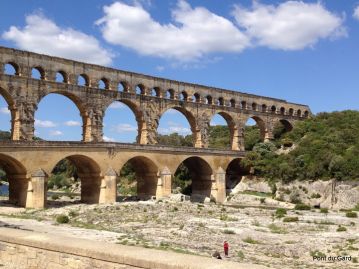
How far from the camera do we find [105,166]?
40312mm

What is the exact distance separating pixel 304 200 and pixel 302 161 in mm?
5456

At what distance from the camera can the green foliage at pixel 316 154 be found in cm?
4644

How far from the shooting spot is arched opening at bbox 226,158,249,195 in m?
55.7

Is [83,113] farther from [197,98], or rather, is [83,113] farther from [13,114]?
[197,98]

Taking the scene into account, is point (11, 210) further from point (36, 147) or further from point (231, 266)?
point (231, 266)

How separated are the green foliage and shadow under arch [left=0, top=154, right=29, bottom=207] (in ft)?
90.7

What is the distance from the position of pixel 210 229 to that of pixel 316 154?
28301 mm

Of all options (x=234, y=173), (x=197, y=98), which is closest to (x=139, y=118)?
(x=197, y=98)

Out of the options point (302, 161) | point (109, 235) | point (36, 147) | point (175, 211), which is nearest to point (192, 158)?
point (302, 161)

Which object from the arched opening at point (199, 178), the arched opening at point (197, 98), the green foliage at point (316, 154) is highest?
the arched opening at point (197, 98)

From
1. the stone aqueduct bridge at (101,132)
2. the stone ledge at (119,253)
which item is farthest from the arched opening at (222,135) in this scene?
the stone ledge at (119,253)

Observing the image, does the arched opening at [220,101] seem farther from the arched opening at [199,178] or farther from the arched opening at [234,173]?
the arched opening at [199,178]

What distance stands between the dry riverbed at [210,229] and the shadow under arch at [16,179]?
2444mm

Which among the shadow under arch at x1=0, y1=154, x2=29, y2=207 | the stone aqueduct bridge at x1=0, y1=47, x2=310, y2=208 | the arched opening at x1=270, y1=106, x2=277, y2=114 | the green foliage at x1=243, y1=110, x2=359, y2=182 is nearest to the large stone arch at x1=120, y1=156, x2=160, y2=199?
the stone aqueduct bridge at x1=0, y1=47, x2=310, y2=208
